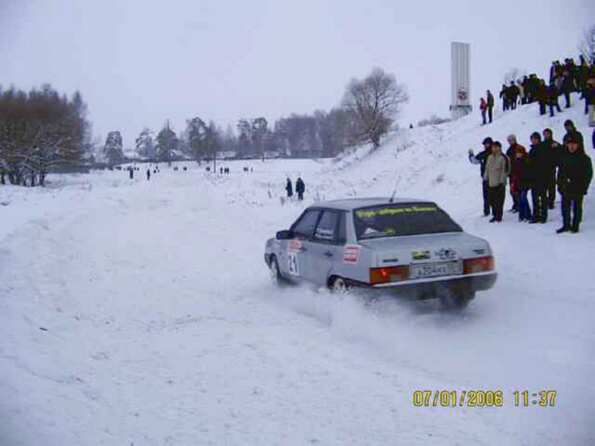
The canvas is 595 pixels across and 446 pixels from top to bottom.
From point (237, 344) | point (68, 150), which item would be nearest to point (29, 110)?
point (68, 150)

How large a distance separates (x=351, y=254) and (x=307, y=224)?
6.03 ft

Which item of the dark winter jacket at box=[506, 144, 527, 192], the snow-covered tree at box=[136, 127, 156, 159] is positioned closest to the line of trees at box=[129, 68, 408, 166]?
the snow-covered tree at box=[136, 127, 156, 159]

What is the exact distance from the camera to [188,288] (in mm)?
9133

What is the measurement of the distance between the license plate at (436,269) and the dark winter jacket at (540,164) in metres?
5.19

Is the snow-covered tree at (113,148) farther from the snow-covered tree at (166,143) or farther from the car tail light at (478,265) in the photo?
the car tail light at (478,265)

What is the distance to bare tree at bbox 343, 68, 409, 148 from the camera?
165 feet

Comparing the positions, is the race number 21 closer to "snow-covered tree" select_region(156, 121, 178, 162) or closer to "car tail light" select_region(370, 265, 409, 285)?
"car tail light" select_region(370, 265, 409, 285)

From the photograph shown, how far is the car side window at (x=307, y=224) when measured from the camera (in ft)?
26.2

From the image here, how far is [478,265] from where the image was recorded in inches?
251

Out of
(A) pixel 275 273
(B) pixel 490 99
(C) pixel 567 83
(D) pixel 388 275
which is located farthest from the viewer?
(B) pixel 490 99

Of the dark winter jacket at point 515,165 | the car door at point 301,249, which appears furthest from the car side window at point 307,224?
the dark winter jacket at point 515,165

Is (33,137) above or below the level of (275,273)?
above
